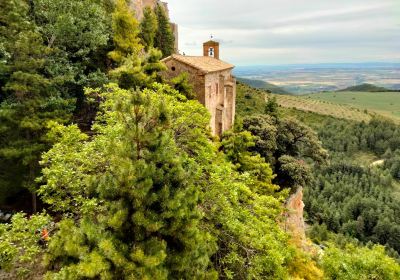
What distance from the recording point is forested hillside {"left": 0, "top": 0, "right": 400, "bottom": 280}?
9.55m

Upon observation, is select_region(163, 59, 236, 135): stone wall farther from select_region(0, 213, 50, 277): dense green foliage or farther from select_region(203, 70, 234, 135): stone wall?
select_region(0, 213, 50, 277): dense green foliage

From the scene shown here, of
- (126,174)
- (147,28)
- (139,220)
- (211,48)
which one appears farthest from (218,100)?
(139,220)

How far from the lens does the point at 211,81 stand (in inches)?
1254

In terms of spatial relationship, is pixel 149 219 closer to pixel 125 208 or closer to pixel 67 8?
pixel 125 208

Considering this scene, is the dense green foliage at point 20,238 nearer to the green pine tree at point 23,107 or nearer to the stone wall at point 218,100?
the green pine tree at point 23,107

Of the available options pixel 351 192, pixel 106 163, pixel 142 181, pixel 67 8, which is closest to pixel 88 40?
pixel 67 8

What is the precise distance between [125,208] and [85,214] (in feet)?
9.08

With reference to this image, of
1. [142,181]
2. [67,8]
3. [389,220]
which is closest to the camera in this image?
[142,181]

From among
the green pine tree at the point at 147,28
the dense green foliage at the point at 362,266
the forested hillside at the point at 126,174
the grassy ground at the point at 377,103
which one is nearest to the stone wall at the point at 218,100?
the forested hillside at the point at 126,174

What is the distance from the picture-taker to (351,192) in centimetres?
8050

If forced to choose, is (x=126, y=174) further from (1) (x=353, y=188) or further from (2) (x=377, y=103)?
(2) (x=377, y=103)

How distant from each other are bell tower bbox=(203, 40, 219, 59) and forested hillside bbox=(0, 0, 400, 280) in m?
6.81

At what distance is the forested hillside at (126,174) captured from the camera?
31.3 feet

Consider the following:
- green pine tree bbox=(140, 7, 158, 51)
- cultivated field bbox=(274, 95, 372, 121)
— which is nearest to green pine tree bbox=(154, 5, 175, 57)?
green pine tree bbox=(140, 7, 158, 51)
